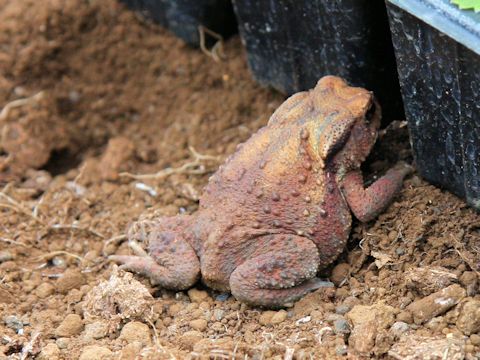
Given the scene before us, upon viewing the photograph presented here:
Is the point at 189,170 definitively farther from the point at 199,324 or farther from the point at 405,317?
the point at 405,317

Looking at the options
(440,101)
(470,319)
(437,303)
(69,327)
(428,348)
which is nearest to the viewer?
(428,348)

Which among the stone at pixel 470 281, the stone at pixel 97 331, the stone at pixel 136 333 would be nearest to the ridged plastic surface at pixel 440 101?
the stone at pixel 470 281

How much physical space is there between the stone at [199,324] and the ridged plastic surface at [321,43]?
1.53 meters

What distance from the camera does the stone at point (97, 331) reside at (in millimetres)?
3918

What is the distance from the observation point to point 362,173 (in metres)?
4.46

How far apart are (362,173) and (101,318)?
1.54m

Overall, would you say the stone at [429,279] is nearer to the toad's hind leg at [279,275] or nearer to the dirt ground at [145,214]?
the dirt ground at [145,214]

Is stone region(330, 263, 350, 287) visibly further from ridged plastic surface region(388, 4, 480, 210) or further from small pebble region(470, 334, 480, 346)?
small pebble region(470, 334, 480, 346)

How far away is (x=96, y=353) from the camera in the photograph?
373cm

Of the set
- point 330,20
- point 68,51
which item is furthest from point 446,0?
point 68,51

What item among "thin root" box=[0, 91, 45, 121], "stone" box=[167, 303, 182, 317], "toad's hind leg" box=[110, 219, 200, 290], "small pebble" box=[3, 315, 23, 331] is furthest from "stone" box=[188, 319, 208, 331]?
"thin root" box=[0, 91, 45, 121]

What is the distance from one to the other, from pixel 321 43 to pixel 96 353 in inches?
80.1

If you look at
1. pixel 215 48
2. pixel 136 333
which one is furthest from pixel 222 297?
pixel 215 48

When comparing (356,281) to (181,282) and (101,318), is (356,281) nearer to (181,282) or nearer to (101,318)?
(181,282)
